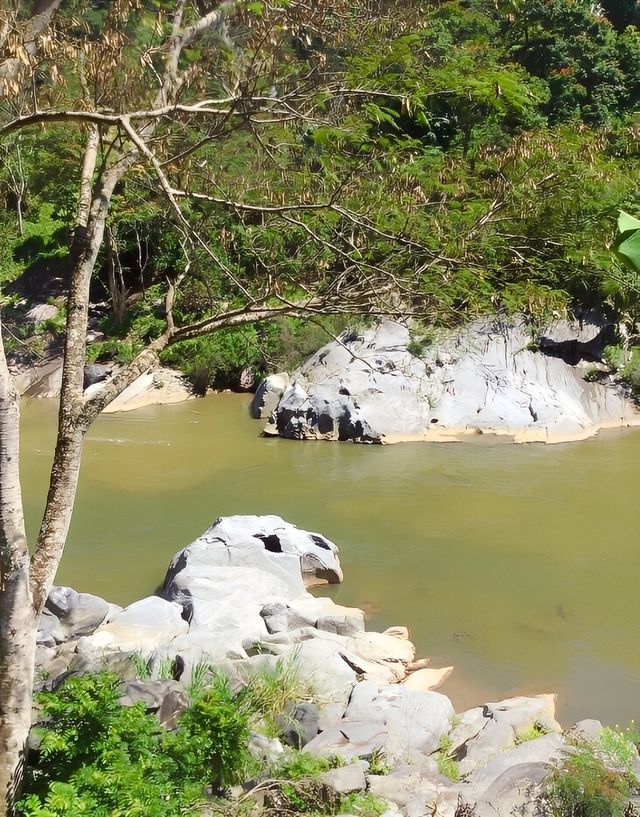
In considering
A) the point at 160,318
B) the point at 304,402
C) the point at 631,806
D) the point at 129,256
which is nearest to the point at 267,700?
the point at 631,806

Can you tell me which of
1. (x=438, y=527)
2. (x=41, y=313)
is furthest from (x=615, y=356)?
(x=41, y=313)

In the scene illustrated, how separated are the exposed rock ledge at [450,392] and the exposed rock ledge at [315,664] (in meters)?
4.95

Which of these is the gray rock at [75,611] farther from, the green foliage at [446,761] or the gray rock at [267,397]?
the gray rock at [267,397]

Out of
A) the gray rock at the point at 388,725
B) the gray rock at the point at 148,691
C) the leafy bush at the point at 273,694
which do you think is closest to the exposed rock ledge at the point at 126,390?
the leafy bush at the point at 273,694

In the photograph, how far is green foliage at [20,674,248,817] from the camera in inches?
110

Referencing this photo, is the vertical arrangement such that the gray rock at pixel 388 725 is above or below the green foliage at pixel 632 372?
below

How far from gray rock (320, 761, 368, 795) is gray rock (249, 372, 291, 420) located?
10344 mm

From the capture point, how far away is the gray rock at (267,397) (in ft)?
46.1

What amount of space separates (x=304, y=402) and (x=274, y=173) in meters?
8.60

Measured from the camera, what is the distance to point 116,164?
Result: 131 inches

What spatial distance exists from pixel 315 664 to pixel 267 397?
899cm

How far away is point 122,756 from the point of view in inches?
119

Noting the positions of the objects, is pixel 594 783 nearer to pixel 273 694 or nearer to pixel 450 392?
pixel 273 694

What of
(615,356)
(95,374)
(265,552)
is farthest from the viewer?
(95,374)
